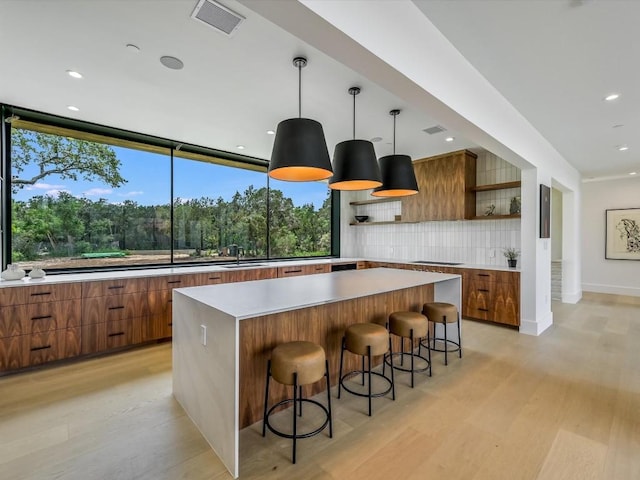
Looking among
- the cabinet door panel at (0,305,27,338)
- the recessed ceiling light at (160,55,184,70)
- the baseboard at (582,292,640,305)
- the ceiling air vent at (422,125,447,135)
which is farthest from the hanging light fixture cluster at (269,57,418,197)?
the baseboard at (582,292,640,305)

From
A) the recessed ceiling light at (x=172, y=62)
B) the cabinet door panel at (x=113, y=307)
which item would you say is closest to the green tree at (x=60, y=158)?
the cabinet door panel at (x=113, y=307)

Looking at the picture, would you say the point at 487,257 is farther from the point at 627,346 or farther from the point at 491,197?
the point at 627,346

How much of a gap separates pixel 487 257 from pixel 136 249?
5499 mm

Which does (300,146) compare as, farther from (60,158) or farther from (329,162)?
(60,158)

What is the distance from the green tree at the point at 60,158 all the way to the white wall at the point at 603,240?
9.65 meters

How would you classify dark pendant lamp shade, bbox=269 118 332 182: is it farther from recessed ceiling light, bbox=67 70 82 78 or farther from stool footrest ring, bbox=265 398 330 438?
recessed ceiling light, bbox=67 70 82 78

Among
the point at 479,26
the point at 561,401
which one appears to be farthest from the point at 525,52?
the point at 561,401

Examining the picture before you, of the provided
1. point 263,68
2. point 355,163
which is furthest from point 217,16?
point 355,163

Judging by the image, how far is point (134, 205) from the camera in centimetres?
428

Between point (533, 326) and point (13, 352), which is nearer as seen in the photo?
point (13, 352)

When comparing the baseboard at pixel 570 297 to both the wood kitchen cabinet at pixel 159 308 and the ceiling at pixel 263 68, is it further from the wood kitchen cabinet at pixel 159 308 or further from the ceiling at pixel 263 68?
the wood kitchen cabinet at pixel 159 308

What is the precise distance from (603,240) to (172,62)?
30.0 ft

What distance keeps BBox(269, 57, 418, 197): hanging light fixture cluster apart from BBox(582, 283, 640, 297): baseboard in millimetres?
6855

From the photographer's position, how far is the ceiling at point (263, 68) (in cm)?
197
